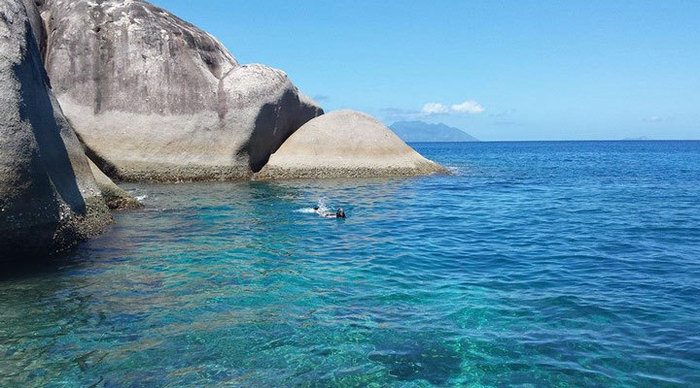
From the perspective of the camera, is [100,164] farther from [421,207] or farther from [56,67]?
[421,207]

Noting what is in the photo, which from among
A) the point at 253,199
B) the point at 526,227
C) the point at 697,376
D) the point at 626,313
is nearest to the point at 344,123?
the point at 253,199

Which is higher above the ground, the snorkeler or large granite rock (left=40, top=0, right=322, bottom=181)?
large granite rock (left=40, top=0, right=322, bottom=181)

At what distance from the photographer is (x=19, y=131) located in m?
10.3

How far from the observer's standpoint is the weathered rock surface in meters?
17.0

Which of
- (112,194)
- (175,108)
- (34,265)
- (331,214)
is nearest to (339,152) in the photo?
(175,108)

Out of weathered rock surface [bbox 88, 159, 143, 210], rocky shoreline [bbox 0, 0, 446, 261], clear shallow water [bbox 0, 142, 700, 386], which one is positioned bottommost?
clear shallow water [bbox 0, 142, 700, 386]

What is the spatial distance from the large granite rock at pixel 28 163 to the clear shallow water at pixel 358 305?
2.14 ft

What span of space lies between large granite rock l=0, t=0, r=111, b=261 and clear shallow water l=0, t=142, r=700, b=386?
0.65 m

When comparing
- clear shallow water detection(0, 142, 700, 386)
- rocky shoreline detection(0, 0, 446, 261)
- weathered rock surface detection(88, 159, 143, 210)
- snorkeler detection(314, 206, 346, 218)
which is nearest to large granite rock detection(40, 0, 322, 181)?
rocky shoreline detection(0, 0, 446, 261)

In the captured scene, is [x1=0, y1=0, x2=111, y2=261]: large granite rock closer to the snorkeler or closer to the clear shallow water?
the clear shallow water

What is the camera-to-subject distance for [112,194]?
57.2ft

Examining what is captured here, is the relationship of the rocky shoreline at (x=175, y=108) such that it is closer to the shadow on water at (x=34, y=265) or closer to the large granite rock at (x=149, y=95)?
the large granite rock at (x=149, y=95)

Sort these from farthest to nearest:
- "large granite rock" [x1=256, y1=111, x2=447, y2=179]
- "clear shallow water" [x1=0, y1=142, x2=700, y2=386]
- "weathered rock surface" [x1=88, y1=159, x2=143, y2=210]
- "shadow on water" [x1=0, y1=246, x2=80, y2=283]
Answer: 1. "large granite rock" [x1=256, y1=111, x2=447, y2=179]
2. "weathered rock surface" [x1=88, y1=159, x2=143, y2=210]
3. "shadow on water" [x1=0, y1=246, x2=80, y2=283]
4. "clear shallow water" [x1=0, y1=142, x2=700, y2=386]

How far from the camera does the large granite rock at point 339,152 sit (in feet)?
99.6
